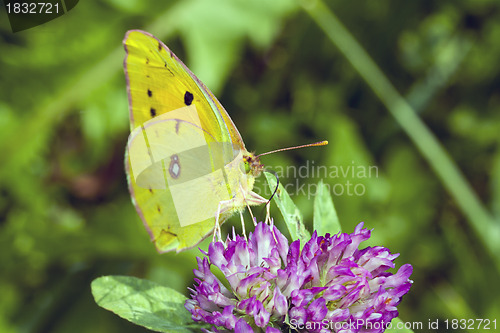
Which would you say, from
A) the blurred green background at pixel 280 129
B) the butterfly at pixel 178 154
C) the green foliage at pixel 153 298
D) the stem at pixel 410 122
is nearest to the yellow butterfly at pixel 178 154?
the butterfly at pixel 178 154

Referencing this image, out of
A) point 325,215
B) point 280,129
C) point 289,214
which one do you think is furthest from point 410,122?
point 289,214

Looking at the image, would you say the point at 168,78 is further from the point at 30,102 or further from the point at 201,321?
the point at 30,102

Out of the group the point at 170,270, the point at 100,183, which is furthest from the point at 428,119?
the point at 100,183

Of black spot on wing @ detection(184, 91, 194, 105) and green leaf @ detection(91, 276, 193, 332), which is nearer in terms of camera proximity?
green leaf @ detection(91, 276, 193, 332)

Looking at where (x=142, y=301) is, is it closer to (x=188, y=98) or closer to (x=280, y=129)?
(x=188, y=98)

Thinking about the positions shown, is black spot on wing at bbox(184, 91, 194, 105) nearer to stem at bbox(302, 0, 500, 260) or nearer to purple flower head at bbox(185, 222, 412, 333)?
purple flower head at bbox(185, 222, 412, 333)

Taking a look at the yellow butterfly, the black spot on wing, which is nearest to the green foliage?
the yellow butterfly

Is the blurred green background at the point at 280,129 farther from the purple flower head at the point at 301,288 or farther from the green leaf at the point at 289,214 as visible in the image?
the purple flower head at the point at 301,288
